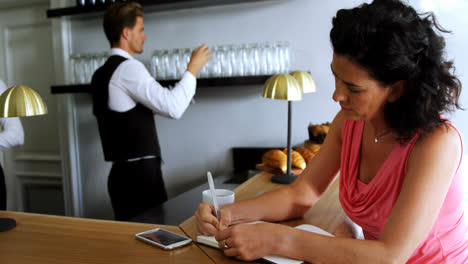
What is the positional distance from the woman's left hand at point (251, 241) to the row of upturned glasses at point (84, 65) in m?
2.11

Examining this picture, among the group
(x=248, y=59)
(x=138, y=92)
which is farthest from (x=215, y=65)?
(x=138, y=92)

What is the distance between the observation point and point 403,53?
887 mm

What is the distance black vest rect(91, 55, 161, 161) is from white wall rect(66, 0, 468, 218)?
0.63 metres

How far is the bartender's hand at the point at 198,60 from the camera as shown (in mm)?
2297

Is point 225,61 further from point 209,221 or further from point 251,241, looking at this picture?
point 251,241

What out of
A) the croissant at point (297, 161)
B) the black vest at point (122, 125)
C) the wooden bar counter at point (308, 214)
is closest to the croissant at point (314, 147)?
the croissant at point (297, 161)

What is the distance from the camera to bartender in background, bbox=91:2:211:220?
7.15 ft

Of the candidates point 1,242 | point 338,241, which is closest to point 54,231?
point 1,242

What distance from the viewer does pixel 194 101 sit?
8.98ft

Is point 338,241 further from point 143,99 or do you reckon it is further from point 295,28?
point 295,28

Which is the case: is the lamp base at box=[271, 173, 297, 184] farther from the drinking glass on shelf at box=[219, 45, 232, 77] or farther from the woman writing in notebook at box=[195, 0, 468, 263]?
the drinking glass on shelf at box=[219, 45, 232, 77]

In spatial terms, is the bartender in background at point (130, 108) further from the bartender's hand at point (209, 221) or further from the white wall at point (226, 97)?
the bartender's hand at point (209, 221)

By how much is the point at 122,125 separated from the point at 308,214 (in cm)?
133

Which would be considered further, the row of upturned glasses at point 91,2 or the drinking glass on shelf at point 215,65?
the row of upturned glasses at point 91,2
